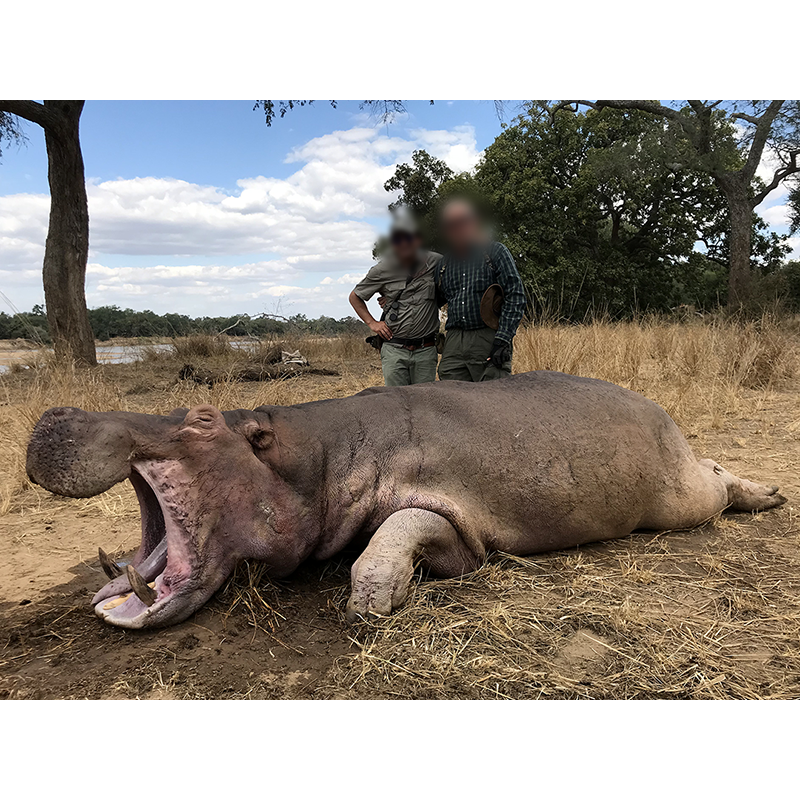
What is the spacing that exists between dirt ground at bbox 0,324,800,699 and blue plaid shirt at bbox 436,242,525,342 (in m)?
1.62

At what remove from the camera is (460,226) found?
4379 millimetres

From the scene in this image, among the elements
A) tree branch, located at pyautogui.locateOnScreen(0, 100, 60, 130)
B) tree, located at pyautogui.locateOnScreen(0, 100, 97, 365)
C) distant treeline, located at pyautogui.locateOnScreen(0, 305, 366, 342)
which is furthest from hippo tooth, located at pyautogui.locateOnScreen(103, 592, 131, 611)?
tree branch, located at pyautogui.locateOnScreen(0, 100, 60, 130)

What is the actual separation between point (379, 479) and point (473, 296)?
6.38 feet

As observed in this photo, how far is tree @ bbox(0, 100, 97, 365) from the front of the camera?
9.62 m

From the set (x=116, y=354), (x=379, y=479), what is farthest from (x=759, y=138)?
(x=379, y=479)

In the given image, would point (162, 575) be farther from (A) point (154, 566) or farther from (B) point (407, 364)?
(B) point (407, 364)

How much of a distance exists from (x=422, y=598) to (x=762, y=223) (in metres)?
20.8

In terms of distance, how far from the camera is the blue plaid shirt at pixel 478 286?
4133mm

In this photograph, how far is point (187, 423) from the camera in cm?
239

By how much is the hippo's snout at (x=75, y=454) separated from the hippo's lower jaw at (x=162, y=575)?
12 centimetres

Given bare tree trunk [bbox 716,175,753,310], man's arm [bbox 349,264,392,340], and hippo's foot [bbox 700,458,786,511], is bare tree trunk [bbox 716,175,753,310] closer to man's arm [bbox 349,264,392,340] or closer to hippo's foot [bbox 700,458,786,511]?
hippo's foot [bbox 700,458,786,511]

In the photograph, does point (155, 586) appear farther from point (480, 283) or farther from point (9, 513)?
point (480, 283)

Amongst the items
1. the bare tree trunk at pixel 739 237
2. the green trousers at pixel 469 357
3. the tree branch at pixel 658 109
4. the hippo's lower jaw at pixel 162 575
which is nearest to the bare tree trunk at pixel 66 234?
the green trousers at pixel 469 357

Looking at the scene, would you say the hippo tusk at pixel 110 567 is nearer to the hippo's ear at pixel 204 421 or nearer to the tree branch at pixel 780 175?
the hippo's ear at pixel 204 421
